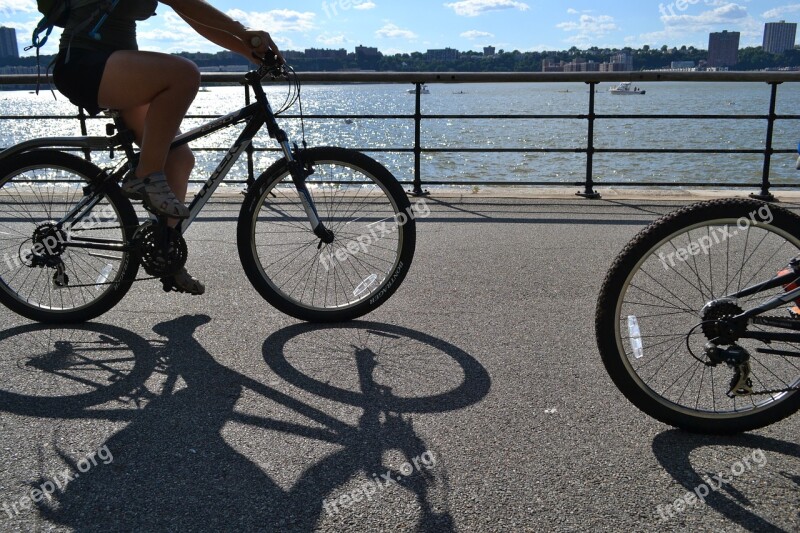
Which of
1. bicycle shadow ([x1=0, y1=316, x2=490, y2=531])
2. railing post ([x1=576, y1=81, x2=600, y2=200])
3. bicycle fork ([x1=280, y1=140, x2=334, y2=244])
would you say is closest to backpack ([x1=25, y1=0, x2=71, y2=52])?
bicycle fork ([x1=280, y1=140, x2=334, y2=244])

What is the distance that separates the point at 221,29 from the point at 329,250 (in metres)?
1.26

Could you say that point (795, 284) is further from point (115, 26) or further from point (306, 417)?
point (115, 26)

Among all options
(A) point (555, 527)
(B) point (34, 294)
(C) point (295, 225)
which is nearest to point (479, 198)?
(C) point (295, 225)

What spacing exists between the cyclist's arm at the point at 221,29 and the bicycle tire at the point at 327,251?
54cm

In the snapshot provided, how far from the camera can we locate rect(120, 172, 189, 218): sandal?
3.70 metres

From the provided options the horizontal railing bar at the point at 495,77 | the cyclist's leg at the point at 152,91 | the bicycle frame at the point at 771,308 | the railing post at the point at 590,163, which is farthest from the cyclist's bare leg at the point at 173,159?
the railing post at the point at 590,163

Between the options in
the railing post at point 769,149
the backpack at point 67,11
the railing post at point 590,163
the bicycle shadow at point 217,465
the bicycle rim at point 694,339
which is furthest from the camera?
the railing post at point 590,163

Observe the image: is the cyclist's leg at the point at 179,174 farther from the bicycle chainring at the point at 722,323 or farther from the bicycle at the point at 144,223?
the bicycle chainring at the point at 722,323

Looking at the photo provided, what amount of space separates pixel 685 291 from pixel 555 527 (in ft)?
8.84

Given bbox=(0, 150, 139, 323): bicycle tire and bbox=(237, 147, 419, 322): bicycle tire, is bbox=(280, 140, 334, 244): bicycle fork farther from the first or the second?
bbox=(0, 150, 139, 323): bicycle tire

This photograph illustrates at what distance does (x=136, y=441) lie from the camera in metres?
2.77

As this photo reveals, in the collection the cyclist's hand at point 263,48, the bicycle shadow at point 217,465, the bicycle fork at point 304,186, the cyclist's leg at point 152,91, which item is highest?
the cyclist's hand at point 263,48

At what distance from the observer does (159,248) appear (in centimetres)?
382

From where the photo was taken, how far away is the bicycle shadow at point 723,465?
91.5 inches
